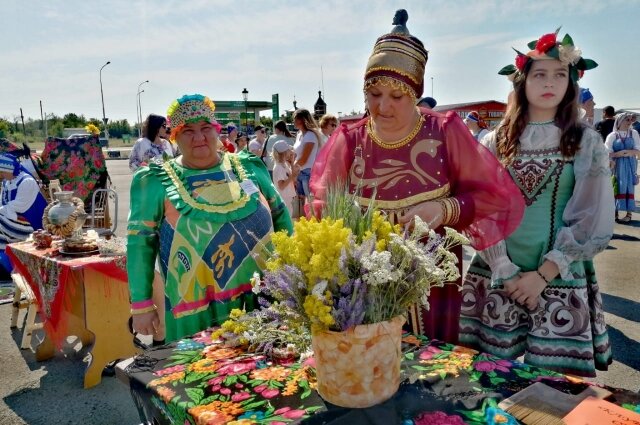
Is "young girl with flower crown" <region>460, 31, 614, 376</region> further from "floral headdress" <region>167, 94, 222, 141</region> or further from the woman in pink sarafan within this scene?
"floral headdress" <region>167, 94, 222, 141</region>

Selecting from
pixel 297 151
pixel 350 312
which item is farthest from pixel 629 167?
pixel 350 312

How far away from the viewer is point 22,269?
4074 millimetres

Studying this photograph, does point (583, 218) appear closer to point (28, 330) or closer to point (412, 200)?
point (412, 200)

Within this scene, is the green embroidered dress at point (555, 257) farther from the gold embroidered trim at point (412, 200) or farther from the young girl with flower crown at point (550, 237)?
the gold embroidered trim at point (412, 200)

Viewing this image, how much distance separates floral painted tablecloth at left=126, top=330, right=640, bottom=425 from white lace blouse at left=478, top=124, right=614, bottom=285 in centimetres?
56

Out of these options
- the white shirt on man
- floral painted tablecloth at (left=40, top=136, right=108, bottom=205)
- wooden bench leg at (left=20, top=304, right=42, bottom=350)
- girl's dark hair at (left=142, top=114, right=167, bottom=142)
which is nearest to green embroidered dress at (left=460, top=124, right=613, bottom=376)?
wooden bench leg at (left=20, top=304, right=42, bottom=350)

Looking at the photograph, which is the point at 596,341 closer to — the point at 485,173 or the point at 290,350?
the point at 485,173

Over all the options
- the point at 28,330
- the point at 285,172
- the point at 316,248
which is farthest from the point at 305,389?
the point at 285,172

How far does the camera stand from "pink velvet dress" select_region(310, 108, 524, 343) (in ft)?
5.95

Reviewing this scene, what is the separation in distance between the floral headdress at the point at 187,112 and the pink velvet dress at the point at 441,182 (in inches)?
27.5

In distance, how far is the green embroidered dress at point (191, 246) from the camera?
2.15 metres

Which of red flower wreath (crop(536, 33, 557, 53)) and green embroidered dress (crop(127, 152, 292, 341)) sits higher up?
red flower wreath (crop(536, 33, 557, 53))

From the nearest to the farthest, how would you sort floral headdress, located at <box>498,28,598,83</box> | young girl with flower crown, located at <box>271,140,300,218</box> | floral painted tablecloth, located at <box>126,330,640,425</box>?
1. floral painted tablecloth, located at <box>126,330,640,425</box>
2. floral headdress, located at <box>498,28,598,83</box>
3. young girl with flower crown, located at <box>271,140,300,218</box>

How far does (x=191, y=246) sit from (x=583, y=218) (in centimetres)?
164
